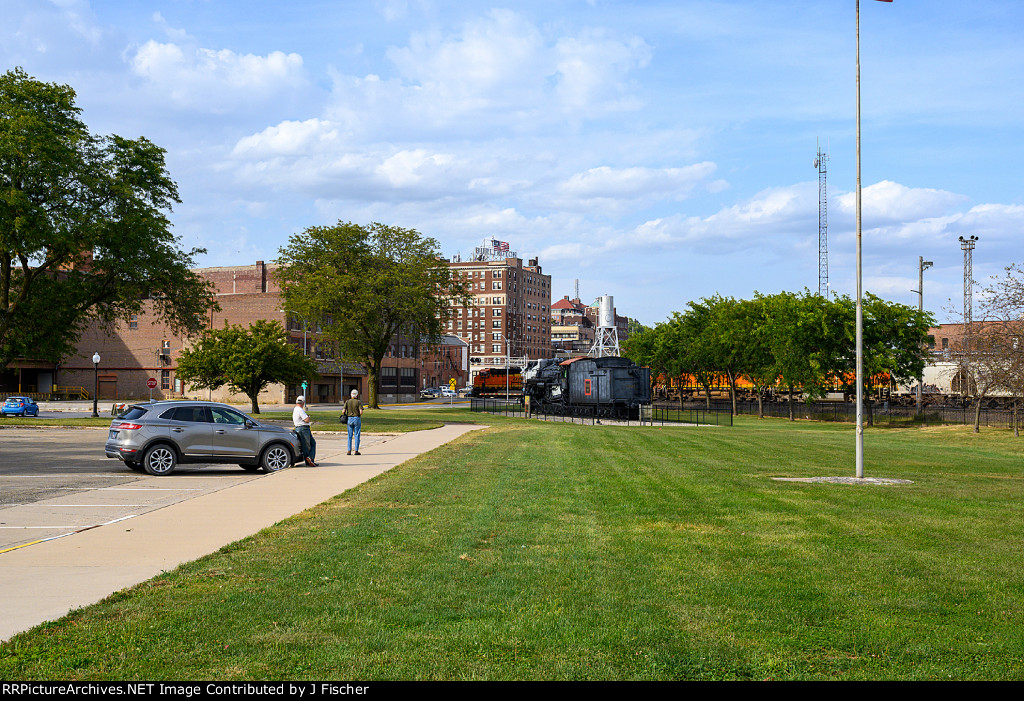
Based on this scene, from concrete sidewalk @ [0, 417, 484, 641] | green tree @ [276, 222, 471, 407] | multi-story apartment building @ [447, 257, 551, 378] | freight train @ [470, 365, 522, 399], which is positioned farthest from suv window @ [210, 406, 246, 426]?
multi-story apartment building @ [447, 257, 551, 378]

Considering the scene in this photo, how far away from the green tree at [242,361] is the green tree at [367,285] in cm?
973

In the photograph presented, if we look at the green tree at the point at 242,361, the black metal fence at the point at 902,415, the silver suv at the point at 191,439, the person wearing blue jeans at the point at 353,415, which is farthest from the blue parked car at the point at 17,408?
the black metal fence at the point at 902,415

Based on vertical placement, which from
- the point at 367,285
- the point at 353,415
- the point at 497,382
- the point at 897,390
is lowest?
the point at 897,390

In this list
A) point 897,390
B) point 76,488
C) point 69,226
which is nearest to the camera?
point 76,488

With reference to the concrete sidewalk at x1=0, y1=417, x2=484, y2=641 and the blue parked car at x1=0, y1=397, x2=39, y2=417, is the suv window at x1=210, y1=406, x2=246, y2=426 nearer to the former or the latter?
the concrete sidewalk at x1=0, y1=417, x2=484, y2=641

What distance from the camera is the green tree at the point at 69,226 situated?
3562 centimetres

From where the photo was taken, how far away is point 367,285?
196ft

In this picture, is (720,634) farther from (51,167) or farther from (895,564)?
(51,167)

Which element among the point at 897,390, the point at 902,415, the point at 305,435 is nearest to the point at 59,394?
the point at 902,415

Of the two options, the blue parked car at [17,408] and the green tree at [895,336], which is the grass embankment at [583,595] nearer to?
the green tree at [895,336]

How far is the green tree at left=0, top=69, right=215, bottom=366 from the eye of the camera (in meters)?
35.6

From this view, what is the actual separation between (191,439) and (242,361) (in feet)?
→ 92.4

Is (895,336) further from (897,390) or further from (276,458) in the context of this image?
(276,458)

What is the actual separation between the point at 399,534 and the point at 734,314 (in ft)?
209
